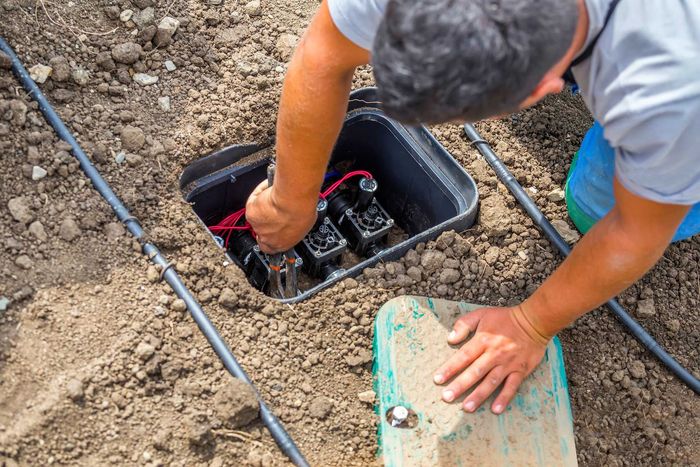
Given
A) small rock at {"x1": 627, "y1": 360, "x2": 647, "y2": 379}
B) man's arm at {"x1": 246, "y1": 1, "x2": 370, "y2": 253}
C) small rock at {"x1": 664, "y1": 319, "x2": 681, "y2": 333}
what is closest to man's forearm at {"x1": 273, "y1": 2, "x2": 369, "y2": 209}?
man's arm at {"x1": 246, "y1": 1, "x2": 370, "y2": 253}

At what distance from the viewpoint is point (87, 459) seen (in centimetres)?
152

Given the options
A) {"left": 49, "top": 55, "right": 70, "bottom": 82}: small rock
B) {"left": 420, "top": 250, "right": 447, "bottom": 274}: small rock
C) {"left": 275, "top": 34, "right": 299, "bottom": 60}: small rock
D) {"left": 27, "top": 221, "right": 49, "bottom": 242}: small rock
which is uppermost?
{"left": 49, "top": 55, "right": 70, "bottom": 82}: small rock

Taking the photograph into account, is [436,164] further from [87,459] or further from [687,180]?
[87,459]

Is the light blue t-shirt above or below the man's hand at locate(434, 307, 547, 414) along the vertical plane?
above

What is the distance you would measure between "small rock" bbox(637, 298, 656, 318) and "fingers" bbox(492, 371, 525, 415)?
50 centimetres

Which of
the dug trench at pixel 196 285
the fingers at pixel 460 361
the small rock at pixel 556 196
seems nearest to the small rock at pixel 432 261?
the dug trench at pixel 196 285

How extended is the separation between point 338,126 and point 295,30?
796 mm

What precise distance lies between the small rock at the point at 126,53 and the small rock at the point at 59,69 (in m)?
0.14

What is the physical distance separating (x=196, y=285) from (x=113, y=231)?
239 millimetres

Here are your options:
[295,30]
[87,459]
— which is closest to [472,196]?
[295,30]

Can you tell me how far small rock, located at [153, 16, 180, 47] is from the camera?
2111 millimetres

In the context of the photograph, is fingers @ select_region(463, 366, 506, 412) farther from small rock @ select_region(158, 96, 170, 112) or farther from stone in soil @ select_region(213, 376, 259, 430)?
small rock @ select_region(158, 96, 170, 112)

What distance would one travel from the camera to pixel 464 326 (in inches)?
69.9

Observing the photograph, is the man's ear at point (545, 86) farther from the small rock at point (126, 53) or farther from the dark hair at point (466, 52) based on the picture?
the small rock at point (126, 53)
